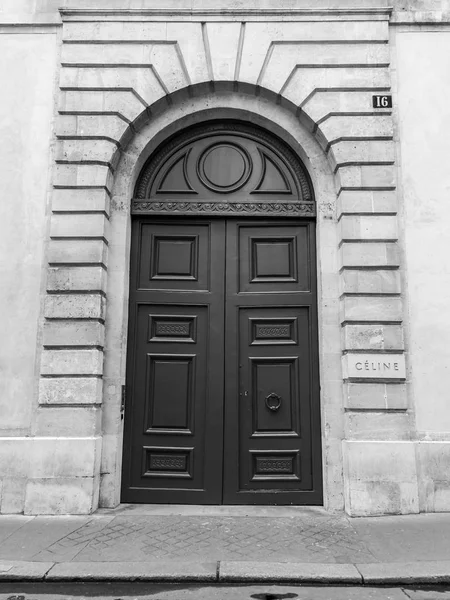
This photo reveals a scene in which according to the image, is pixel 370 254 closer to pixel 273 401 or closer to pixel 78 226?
pixel 273 401

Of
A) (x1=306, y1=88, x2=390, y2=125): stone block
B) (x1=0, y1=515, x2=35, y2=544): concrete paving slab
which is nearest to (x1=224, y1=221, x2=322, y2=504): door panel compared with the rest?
(x1=306, y1=88, x2=390, y2=125): stone block

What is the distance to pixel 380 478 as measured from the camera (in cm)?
618

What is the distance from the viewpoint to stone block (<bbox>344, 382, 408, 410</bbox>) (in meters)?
6.40

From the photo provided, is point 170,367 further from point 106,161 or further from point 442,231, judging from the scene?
point 442,231

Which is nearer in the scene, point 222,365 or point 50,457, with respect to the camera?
point 50,457

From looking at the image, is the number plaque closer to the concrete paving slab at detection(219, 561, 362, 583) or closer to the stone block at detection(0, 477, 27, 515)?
the concrete paving slab at detection(219, 561, 362, 583)

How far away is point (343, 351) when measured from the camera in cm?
670

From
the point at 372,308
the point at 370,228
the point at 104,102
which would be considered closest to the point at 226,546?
the point at 372,308

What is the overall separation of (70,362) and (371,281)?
4.17 m

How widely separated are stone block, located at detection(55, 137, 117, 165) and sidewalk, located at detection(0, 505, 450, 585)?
15.6ft

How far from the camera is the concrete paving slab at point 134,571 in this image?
4406 millimetres

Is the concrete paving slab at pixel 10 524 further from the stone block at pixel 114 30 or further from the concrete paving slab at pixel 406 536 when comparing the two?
the stone block at pixel 114 30

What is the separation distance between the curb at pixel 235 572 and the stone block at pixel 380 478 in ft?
4.89

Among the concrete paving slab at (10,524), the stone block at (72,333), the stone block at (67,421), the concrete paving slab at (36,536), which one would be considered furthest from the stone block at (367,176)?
the concrete paving slab at (10,524)
